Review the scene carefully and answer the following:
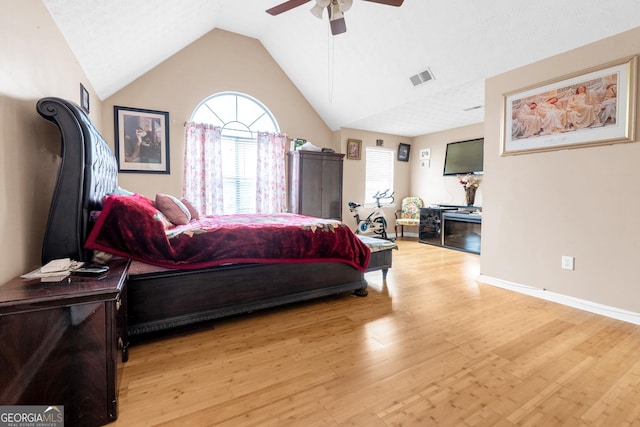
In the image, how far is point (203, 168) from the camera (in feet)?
14.8

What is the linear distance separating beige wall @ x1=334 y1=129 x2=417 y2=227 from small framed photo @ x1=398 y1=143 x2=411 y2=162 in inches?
3.0

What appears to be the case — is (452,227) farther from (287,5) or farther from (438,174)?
(287,5)

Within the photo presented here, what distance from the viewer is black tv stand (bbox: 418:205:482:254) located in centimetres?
494

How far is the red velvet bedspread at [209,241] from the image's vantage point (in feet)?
5.90

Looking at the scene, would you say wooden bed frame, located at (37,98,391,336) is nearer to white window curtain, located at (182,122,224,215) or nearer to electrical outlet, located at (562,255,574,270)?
electrical outlet, located at (562,255,574,270)

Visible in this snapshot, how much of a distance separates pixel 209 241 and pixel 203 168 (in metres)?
2.77

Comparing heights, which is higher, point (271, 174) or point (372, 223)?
point (271, 174)

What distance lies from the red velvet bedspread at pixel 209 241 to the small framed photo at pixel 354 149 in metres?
3.50

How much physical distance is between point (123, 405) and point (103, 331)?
0.43 m

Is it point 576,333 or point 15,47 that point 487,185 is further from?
point 15,47

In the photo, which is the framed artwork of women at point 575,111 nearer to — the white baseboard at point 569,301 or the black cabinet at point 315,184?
the white baseboard at point 569,301

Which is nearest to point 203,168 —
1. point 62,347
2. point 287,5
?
point 287,5

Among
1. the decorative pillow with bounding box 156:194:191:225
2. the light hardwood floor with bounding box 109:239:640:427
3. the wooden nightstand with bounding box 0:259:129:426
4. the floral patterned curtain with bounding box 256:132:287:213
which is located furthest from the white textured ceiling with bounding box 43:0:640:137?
the light hardwood floor with bounding box 109:239:640:427

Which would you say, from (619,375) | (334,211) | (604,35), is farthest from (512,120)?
(334,211)
